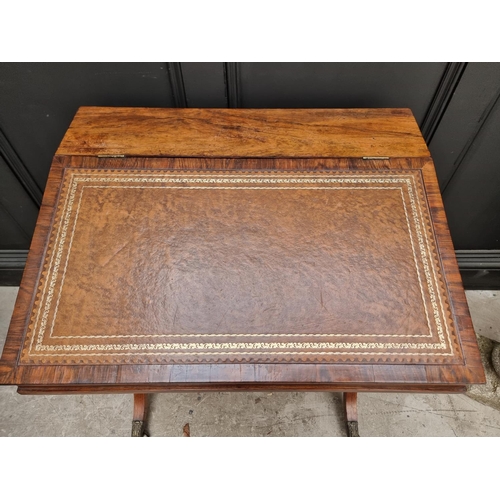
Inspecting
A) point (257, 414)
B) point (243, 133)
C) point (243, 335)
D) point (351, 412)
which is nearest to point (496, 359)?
point (351, 412)

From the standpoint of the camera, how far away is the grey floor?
179cm

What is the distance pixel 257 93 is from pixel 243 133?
0.78 ft

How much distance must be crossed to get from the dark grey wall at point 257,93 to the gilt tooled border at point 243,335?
14.7 inches

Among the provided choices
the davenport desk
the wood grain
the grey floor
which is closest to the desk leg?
the grey floor

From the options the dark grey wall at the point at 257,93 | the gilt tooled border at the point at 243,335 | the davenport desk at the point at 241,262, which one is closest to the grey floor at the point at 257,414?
the davenport desk at the point at 241,262

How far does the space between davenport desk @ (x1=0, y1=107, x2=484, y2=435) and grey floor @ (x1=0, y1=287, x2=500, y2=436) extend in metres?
0.76

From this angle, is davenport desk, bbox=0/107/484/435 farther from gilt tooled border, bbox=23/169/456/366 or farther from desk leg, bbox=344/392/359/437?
desk leg, bbox=344/392/359/437

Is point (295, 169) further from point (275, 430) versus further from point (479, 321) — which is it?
point (479, 321)

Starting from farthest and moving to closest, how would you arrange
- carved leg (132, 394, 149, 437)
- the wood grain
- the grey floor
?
the grey floor → carved leg (132, 394, 149, 437) → the wood grain

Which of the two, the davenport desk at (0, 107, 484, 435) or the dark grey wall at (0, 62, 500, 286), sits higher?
the dark grey wall at (0, 62, 500, 286)

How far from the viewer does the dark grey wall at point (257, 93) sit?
1393 millimetres

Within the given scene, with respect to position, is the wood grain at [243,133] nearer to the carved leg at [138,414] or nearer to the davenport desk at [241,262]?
the davenport desk at [241,262]

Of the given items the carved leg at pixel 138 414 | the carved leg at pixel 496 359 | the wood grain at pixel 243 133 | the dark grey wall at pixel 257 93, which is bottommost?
the carved leg at pixel 138 414
